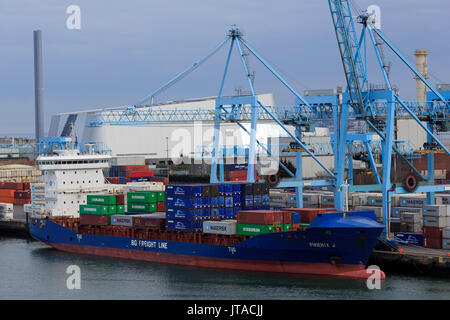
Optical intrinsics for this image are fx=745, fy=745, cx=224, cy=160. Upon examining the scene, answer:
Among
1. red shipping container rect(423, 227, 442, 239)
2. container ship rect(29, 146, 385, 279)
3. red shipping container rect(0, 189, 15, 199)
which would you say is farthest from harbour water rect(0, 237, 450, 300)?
red shipping container rect(0, 189, 15, 199)

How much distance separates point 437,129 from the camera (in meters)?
39.8

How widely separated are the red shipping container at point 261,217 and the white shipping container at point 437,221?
264 inches

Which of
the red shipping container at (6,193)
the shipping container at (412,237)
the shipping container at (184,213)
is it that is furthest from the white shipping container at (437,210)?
the red shipping container at (6,193)

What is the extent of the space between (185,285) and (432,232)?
11543 millimetres

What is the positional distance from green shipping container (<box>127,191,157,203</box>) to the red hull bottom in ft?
9.67

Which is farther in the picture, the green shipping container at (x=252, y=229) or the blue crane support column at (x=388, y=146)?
the blue crane support column at (x=388, y=146)

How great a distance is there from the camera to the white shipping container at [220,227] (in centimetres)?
3453

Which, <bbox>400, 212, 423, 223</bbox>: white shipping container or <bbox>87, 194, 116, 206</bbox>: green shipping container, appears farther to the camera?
<bbox>87, 194, 116, 206</bbox>: green shipping container

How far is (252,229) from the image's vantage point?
3372 cm

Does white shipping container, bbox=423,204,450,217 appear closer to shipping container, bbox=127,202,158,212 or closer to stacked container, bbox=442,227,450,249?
stacked container, bbox=442,227,450,249

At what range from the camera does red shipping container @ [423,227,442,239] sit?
110ft

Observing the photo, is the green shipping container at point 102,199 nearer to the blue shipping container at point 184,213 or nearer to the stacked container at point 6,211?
the blue shipping container at point 184,213

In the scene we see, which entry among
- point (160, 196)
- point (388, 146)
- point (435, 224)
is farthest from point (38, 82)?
point (435, 224)

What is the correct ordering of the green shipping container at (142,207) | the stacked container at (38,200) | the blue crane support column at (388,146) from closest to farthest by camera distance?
the blue crane support column at (388,146) → the green shipping container at (142,207) → the stacked container at (38,200)
